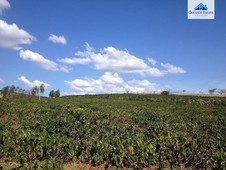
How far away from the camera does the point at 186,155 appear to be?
36.0ft

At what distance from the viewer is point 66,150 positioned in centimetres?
1081

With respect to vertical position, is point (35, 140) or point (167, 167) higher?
point (35, 140)

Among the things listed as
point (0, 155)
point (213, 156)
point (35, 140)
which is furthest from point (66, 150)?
point (213, 156)

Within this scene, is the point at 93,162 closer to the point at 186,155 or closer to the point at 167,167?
the point at 167,167

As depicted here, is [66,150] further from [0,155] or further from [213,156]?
[213,156]

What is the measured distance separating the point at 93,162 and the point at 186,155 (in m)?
3.60

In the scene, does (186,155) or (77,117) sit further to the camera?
(77,117)

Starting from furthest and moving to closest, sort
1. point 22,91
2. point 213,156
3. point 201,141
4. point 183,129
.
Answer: point 22,91 → point 183,129 → point 201,141 → point 213,156

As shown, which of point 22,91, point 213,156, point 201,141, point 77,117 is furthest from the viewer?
point 22,91

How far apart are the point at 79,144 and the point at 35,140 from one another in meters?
1.70

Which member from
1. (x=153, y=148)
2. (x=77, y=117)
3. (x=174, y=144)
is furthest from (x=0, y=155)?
(x=77, y=117)

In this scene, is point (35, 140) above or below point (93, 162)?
above

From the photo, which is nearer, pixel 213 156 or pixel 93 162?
pixel 213 156

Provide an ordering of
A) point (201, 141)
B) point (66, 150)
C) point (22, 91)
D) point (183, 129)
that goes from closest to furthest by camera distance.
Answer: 1. point (66, 150)
2. point (201, 141)
3. point (183, 129)
4. point (22, 91)
